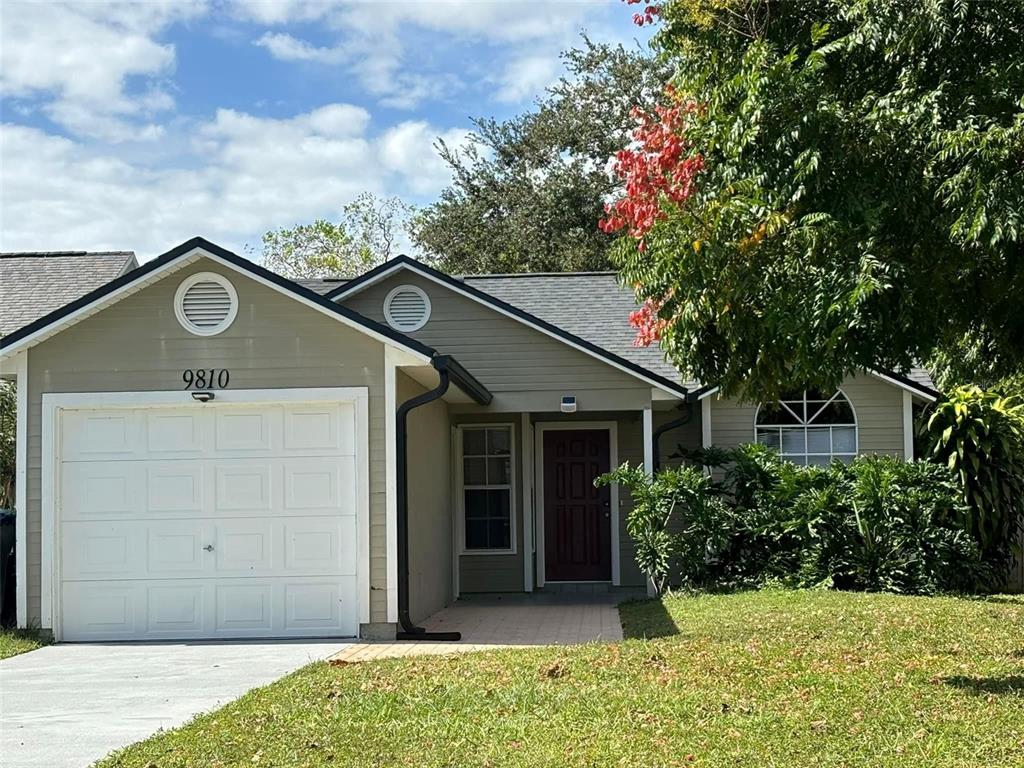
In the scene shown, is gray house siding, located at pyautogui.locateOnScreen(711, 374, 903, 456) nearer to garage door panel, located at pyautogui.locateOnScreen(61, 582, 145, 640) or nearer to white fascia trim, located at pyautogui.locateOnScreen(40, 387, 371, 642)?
white fascia trim, located at pyautogui.locateOnScreen(40, 387, 371, 642)

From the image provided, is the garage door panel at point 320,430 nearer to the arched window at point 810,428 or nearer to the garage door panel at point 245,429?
the garage door panel at point 245,429

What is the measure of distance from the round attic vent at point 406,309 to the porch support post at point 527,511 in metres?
1.94

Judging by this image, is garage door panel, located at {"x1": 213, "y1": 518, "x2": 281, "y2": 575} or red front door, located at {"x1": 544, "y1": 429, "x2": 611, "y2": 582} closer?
garage door panel, located at {"x1": 213, "y1": 518, "x2": 281, "y2": 575}

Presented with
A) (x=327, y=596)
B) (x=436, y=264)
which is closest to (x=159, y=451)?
(x=327, y=596)

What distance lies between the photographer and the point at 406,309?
53.0ft

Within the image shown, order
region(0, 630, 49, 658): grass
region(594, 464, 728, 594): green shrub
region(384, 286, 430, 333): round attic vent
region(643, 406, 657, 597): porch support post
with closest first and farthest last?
region(0, 630, 49, 658): grass < region(594, 464, 728, 594): green shrub < region(643, 406, 657, 597): porch support post < region(384, 286, 430, 333): round attic vent

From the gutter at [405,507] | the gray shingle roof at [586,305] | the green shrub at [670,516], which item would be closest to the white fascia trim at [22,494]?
the gutter at [405,507]

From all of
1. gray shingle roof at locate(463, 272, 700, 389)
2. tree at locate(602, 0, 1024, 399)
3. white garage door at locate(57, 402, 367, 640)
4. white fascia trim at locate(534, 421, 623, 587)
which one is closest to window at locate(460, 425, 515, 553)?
white fascia trim at locate(534, 421, 623, 587)

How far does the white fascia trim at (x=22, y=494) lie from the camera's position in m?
11.8

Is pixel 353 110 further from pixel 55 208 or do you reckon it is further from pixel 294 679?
pixel 294 679

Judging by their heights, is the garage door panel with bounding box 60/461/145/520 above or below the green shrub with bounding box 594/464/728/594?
above

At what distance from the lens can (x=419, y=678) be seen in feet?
28.7

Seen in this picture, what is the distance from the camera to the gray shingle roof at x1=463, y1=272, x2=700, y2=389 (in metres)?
17.6

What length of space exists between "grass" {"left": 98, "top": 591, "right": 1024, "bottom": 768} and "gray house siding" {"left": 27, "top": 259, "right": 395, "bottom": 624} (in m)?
3.16
